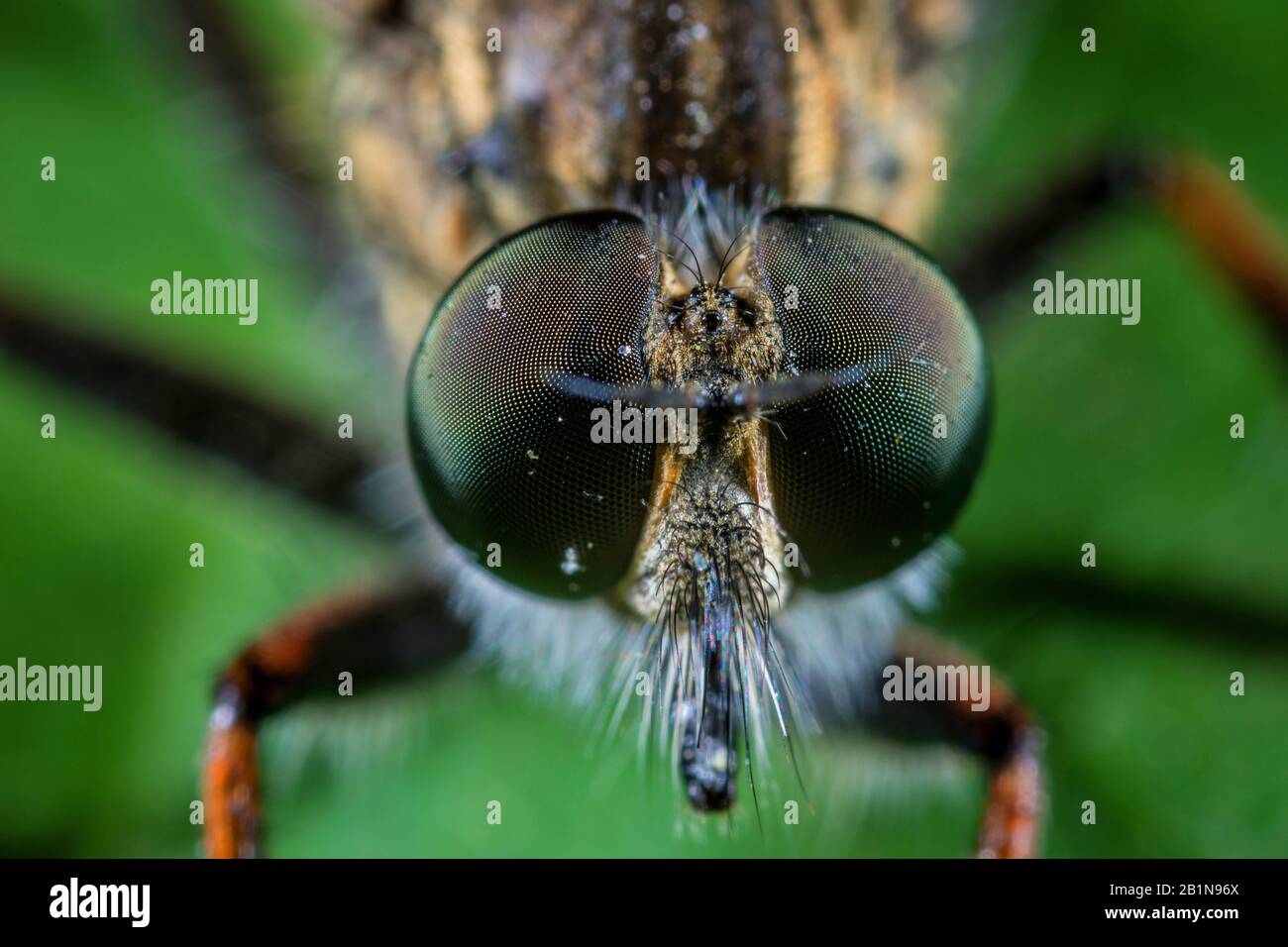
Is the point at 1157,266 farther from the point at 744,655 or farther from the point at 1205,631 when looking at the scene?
the point at 744,655

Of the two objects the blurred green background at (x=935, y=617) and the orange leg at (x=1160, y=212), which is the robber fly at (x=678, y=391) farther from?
the orange leg at (x=1160, y=212)

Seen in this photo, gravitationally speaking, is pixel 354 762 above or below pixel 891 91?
below

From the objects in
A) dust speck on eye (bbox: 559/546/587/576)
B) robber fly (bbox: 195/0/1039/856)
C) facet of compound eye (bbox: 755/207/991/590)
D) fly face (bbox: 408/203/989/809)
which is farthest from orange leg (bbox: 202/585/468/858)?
facet of compound eye (bbox: 755/207/991/590)

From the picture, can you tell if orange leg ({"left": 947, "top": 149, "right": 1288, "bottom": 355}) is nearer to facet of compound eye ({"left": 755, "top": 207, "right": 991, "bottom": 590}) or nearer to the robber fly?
the robber fly

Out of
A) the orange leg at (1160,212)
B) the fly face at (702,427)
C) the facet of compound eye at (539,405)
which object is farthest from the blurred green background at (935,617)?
the facet of compound eye at (539,405)

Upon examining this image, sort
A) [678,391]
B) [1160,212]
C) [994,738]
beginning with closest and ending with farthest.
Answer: [678,391] < [994,738] < [1160,212]

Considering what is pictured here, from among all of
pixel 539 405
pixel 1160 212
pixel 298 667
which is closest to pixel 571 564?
pixel 539 405

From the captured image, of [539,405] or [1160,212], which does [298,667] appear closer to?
[539,405]
